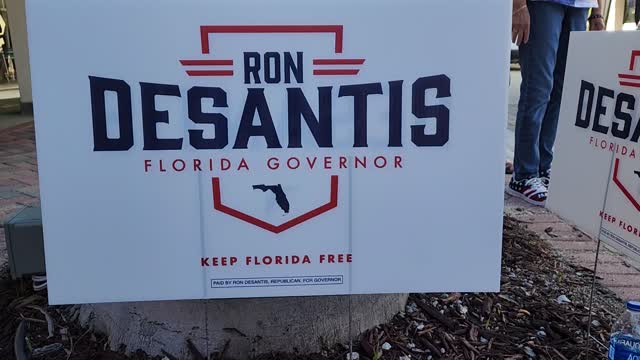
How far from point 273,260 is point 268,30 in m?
0.60

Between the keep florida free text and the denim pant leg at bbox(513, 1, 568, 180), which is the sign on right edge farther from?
the denim pant leg at bbox(513, 1, 568, 180)

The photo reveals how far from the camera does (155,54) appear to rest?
1474mm

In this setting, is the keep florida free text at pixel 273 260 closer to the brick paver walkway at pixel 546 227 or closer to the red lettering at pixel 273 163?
the red lettering at pixel 273 163

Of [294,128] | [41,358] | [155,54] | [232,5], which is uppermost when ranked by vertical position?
[232,5]

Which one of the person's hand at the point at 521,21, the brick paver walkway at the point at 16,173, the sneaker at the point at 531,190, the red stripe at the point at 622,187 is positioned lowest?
the brick paver walkway at the point at 16,173

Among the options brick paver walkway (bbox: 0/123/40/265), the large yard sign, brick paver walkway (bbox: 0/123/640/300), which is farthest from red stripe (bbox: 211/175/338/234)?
brick paver walkway (bbox: 0/123/40/265)

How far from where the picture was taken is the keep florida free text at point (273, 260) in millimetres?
1591

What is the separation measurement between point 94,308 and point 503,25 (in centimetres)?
156

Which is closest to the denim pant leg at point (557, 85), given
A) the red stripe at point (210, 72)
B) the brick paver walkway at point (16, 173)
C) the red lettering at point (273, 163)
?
the red lettering at point (273, 163)

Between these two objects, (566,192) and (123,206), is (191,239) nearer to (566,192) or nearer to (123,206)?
(123,206)

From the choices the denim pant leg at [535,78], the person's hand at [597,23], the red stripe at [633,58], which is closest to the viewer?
the red stripe at [633,58]

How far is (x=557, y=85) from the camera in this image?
12.1ft

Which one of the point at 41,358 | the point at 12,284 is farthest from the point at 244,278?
the point at 12,284

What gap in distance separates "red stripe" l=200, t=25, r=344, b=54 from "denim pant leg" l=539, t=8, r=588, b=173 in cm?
231
